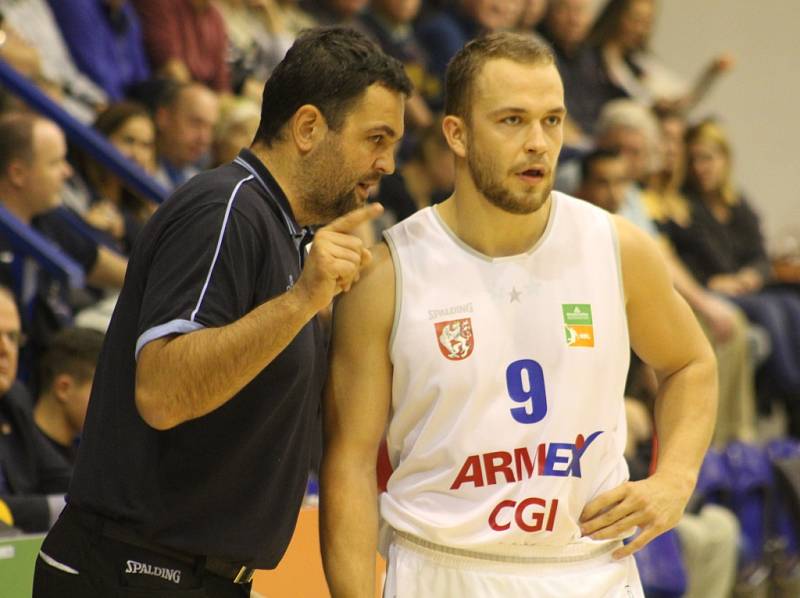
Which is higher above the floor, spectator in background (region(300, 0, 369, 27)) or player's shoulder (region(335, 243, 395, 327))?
spectator in background (region(300, 0, 369, 27))

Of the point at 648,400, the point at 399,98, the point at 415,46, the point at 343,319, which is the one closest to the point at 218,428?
the point at 343,319

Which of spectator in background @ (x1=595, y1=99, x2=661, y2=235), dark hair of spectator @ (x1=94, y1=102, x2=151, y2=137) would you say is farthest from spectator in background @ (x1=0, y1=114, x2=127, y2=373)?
spectator in background @ (x1=595, y1=99, x2=661, y2=235)

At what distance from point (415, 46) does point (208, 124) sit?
105 inches

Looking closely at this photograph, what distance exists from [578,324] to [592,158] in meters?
4.82

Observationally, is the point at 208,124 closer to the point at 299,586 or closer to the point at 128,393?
the point at 299,586

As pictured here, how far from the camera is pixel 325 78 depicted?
2.98 m

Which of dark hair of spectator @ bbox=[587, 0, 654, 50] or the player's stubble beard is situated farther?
dark hair of spectator @ bbox=[587, 0, 654, 50]

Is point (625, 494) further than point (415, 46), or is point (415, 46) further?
point (415, 46)

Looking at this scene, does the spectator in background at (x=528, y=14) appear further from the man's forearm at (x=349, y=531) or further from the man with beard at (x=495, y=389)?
the man's forearm at (x=349, y=531)

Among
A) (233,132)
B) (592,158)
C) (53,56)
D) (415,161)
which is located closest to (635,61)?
(592,158)

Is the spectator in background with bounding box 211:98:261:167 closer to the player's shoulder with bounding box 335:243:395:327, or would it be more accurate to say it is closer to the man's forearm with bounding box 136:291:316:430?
the player's shoulder with bounding box 335:243:395:327

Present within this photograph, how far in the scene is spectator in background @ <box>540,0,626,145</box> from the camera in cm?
992

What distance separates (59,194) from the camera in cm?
596

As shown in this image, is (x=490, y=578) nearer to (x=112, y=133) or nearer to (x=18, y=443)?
(x=18, y=443)
